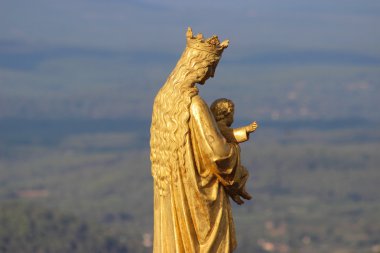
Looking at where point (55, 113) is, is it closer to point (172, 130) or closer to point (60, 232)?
point (60, 232)

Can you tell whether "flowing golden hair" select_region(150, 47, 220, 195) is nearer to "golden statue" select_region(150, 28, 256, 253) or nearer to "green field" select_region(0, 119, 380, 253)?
"golden statue" select_region(150, 28, 256, 253)

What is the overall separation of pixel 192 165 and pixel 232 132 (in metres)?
0.42

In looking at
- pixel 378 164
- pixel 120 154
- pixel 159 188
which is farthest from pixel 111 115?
pixel 159 188

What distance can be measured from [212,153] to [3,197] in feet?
312

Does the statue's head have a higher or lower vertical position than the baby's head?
higher

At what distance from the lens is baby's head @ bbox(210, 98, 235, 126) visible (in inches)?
484

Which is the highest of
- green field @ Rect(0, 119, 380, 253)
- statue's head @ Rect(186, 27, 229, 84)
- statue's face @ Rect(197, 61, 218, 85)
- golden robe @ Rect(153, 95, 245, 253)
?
statue's head @ Rect(186, 27, 229, 84)

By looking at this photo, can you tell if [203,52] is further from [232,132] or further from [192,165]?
[192,165]

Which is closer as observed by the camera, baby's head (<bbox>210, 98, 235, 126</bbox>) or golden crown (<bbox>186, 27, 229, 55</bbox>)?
golden crown (<bbox>186, 27, 229, 55</bbox>)

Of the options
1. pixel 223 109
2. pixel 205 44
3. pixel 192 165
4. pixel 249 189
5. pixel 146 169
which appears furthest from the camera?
pixel 146 169

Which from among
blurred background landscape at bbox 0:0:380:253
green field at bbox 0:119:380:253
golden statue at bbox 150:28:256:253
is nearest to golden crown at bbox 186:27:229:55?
golden statue at bbox 150:28:256:253

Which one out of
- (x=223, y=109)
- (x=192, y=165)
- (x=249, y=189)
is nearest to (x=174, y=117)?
(x=192, y=165)

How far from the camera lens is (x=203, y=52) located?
12203mm

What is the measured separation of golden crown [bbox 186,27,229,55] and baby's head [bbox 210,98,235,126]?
0.34 metres
